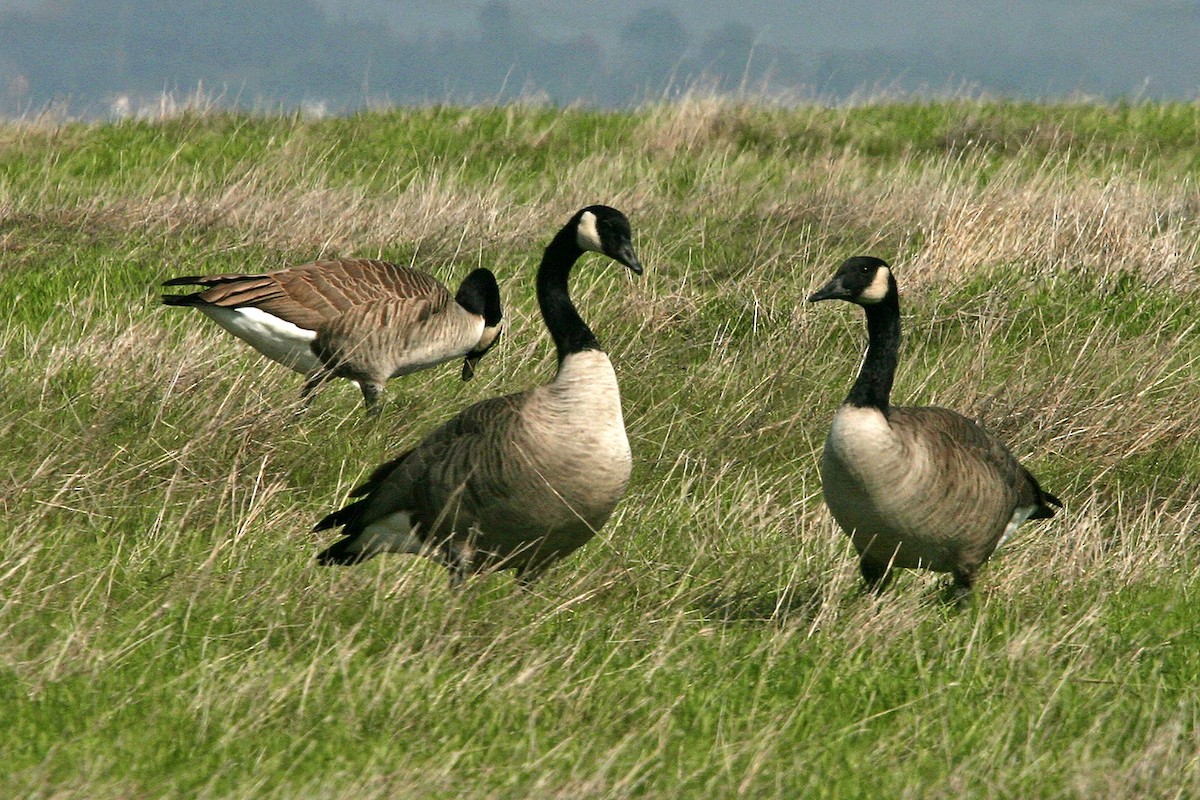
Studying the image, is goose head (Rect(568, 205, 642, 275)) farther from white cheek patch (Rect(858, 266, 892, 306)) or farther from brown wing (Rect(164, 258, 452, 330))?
brown wing (Rect(164, 258, 452, 330))

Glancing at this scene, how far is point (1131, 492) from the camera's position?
8.09 m

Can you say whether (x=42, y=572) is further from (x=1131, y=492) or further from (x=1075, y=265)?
(x=1075, y=265)

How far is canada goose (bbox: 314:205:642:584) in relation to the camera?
216 inches

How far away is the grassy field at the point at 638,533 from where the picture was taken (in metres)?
4.20

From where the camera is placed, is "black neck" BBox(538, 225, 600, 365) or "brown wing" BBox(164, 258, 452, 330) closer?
"black neck" BBox(538, 225, 600, 365)

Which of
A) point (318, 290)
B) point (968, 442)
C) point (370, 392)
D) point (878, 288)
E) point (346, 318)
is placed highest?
point (878, 288)

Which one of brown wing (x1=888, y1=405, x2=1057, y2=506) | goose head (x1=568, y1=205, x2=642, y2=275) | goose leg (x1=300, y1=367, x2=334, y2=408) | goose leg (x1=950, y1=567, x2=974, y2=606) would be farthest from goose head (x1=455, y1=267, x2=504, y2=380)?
goose leg (x1=950, y1=567, x2=974, y2=606)

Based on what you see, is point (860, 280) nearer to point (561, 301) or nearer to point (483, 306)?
point (561, 301)

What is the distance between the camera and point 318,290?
9.18 metres

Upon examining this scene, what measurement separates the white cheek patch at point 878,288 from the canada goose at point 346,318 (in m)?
3.64

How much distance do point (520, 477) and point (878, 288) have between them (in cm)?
188

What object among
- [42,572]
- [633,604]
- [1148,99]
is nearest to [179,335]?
[42,572]

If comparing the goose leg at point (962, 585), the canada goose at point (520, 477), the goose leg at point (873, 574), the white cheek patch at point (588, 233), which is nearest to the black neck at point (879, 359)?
the goose leg at point (873, 574)

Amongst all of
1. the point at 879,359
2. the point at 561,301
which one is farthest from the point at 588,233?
the point at 879,359
